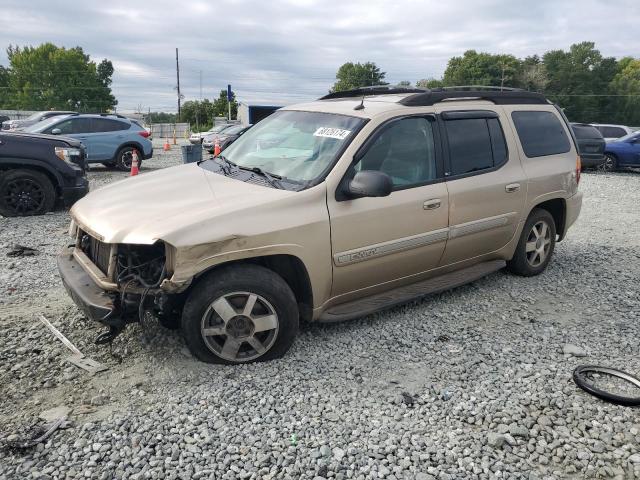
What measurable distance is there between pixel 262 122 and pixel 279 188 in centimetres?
145

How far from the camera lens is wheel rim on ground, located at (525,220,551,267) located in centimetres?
539

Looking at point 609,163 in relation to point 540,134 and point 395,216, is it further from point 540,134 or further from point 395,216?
point 395,216

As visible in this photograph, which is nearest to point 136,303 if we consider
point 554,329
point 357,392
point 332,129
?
point 357,392

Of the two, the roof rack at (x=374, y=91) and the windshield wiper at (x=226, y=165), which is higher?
the roof rack at (x=374, y=91)

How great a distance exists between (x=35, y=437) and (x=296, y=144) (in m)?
2.66

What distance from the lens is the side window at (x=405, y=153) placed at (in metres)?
3.96

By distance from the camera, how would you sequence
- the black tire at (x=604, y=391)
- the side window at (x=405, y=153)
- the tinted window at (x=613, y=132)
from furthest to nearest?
the tinted window at (x=613, y=132) < the side window at (x=405, y=153) < the black tire at (x=604, y=391)

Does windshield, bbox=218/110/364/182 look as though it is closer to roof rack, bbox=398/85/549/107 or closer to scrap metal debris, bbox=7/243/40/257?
roof rack, bbox=398/85/549/107

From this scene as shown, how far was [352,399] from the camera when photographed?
3.20m

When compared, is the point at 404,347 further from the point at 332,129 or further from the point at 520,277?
the point at 520,277

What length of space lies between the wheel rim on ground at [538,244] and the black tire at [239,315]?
3033 millimetres

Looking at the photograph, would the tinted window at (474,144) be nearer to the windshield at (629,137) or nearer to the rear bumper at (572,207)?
Answer: the rear bumper at (572,207)

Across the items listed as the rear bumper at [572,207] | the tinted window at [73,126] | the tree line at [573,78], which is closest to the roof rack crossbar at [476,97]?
the rear bumper at [572,207]

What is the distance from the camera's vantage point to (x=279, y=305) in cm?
348
